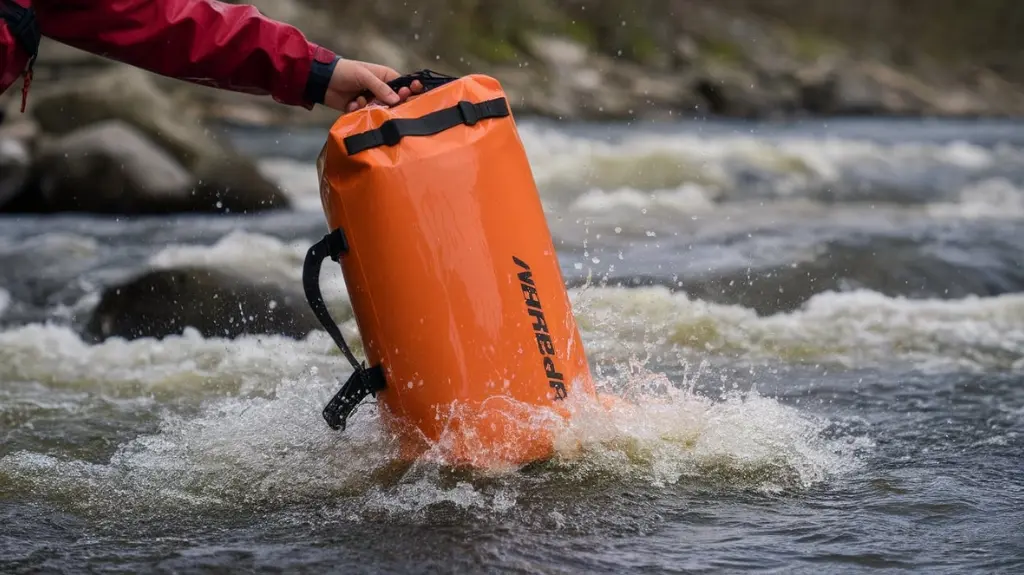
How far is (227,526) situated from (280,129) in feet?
71.7

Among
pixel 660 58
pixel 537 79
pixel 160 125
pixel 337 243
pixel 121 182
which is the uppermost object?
pixel 660 58

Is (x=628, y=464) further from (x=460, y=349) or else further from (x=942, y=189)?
(x=942, y=189)

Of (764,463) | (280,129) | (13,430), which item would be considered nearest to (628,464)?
(764,463)

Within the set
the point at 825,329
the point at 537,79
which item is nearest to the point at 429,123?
the point at 825,329

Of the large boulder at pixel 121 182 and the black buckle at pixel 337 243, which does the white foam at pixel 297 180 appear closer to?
the large boulder at pixel 121 182

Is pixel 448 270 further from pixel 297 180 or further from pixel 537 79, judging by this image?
pixel 537 79

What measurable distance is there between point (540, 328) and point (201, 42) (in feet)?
3.85

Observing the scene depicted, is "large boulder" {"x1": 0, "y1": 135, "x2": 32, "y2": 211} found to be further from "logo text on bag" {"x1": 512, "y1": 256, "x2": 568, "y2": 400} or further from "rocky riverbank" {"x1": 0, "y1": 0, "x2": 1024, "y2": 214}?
"logo text on bag" {"x1": 512, "y1": 256, "x2": 568, "y2": 400}

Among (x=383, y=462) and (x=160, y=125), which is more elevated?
(x=160, y=125)

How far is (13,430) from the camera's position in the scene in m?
3.77

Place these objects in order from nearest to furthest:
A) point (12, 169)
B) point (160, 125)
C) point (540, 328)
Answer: point (540, 328) → point (12, 169) → point (160, 125)

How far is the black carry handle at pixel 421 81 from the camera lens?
310 cm

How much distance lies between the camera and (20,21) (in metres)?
2.62

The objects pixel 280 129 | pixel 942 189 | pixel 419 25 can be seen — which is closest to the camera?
pixel 942 189
